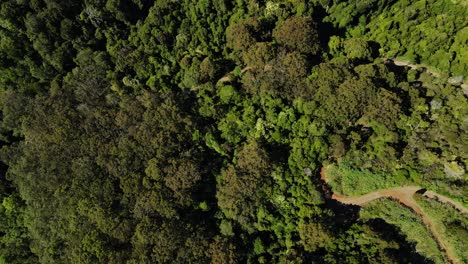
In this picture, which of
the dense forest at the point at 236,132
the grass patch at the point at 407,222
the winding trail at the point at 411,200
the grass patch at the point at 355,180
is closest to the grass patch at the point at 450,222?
the dense forest at the point at 236,132

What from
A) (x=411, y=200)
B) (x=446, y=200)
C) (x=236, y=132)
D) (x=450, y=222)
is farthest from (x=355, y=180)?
(x=236, y=132)

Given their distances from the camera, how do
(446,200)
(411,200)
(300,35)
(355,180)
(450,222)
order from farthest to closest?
(300,35) < (355,180) < (411,200) < (446,200) < (450,222)

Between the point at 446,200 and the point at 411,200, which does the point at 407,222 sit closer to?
the point at 411,200

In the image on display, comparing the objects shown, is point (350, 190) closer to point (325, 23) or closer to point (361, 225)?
point (361, 225)

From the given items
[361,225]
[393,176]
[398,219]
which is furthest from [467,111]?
[361,225]

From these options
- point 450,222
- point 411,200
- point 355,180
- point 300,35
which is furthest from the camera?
point 300,35
